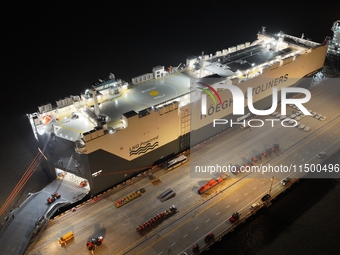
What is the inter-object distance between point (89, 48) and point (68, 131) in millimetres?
51342

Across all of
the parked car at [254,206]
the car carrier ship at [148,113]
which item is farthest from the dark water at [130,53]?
the car carrier ship at [148,113]

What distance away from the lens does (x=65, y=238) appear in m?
34.4

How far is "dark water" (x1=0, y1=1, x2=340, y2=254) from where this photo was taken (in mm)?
39031

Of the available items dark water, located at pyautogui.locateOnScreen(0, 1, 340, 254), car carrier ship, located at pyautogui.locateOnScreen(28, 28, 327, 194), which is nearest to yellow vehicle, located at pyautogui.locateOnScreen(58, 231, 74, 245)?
car carrier ship, located at pyautogui.locateOnScreen(28, 28, 327, 194)

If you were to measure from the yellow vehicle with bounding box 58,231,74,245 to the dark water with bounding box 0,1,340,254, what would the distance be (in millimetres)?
11583

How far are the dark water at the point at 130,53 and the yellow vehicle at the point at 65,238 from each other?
1158 cm

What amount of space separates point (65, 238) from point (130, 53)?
56.7 metres

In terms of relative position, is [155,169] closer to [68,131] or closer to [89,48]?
[68,131]

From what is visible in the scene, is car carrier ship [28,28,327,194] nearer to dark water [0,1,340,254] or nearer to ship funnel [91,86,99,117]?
ship funnel [91,86,99,117]

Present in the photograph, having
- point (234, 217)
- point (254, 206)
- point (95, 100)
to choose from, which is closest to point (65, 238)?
point (95, 100)

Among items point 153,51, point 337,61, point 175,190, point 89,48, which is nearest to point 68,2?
point 89,48

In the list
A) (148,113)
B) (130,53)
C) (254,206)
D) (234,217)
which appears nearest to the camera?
(234,217)

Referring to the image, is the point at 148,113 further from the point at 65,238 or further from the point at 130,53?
the point at 130,53

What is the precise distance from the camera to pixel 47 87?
67062mm
